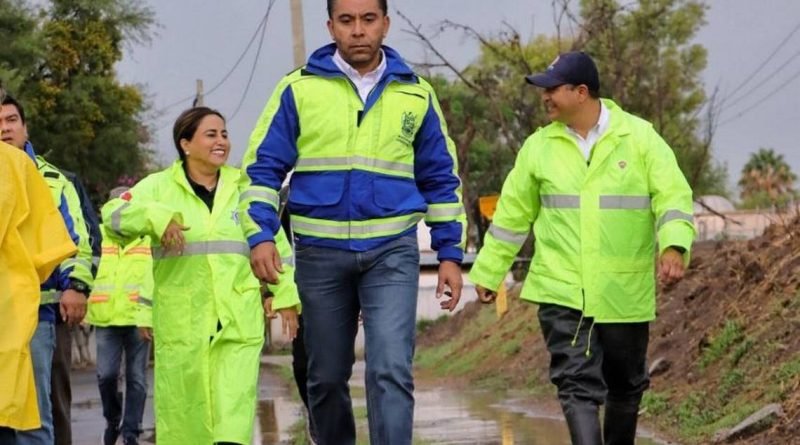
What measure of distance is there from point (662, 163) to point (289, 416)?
785 cm

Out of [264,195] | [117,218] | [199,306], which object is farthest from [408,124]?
[117,218]

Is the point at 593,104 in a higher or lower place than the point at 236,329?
higher

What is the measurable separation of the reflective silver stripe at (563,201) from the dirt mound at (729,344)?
2.10 meters

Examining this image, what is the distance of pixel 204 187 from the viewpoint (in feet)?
30.3

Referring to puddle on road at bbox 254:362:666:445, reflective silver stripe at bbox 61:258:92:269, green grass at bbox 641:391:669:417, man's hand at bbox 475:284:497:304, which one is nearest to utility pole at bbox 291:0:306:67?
puddle on road at bbox 254:362:666:445

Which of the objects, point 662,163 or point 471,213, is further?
point 471,213

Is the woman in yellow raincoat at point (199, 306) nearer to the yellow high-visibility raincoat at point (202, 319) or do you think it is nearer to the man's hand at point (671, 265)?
the yellow high-visibility raincoat at point (202, 319)

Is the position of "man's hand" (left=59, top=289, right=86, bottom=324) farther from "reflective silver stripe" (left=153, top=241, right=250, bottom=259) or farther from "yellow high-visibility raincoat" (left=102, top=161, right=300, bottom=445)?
"reflective silver stripe" (left=153, top=241, right=250, bottom=259)

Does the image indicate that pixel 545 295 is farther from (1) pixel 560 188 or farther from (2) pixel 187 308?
(2) pixel 187 308

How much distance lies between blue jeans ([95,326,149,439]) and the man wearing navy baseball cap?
16.0 feet

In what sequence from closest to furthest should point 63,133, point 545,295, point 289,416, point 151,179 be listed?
point 545,295
point 151,179
point 289,416
point 63,133

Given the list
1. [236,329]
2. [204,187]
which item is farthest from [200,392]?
[204,187]

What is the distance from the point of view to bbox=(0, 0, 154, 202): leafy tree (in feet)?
135

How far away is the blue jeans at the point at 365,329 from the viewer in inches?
293
